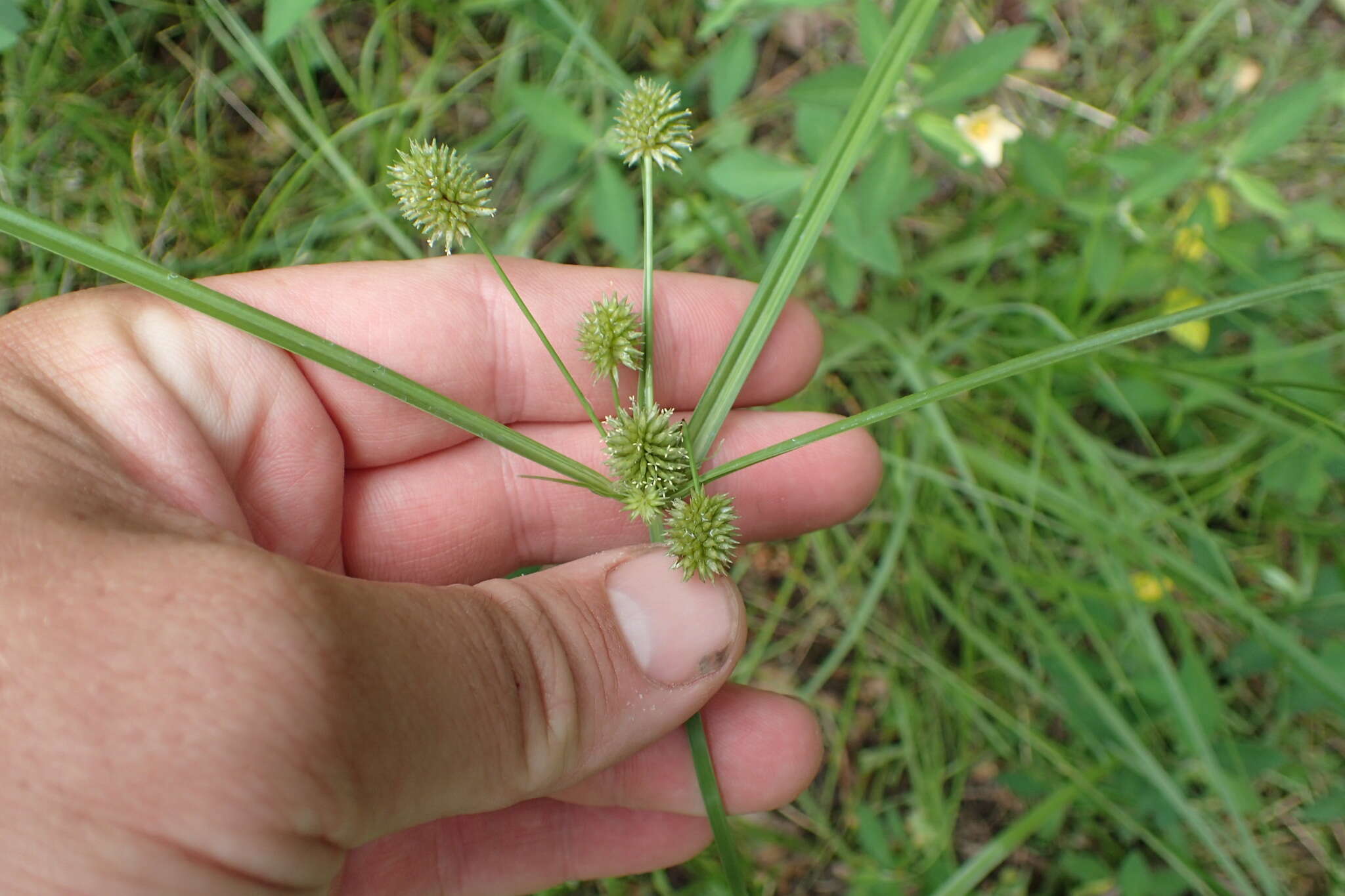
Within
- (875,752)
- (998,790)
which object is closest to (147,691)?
(875,752)

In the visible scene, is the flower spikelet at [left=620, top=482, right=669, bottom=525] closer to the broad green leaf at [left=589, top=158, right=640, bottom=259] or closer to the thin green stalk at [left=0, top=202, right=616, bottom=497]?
the thin green stalk at [left=0, top=202, right=616, bottom=497]

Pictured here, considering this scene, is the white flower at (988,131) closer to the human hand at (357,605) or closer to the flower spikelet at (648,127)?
the human hand at (357,605)

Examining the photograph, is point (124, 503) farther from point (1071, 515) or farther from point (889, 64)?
point (1071, 515)

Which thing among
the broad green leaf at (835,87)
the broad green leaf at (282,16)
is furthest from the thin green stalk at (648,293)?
the broad green leaf at (282,16)

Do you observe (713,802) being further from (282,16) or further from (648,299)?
(282,16)

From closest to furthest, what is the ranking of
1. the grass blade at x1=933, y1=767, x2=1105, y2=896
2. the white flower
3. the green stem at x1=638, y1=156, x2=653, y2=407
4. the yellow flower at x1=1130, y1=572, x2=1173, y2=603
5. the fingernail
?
the green stem at x1=638, y1=156, x2=653, y2=407 < the fingernail < the grass blade at x1=933, y1=767, x2=1105, y2=896 < the white flower < the yellow flower at x1=1130, y1=572, x2=1173, y2=603

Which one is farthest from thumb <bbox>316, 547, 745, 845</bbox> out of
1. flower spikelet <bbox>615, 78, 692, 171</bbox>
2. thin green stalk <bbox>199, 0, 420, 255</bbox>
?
thin green stalk <bbox>199, 0, 420, 255</bbox>
